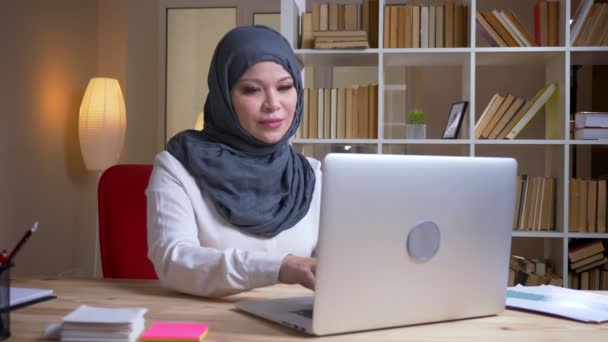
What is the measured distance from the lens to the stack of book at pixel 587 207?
3111mm

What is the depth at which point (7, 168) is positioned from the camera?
13.2 ft

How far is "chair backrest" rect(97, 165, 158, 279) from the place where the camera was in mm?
1902

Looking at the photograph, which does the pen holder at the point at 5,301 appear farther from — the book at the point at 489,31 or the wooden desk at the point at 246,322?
the book at the point at 489,31

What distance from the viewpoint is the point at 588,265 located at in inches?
123

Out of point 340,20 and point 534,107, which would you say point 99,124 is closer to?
point 340,20

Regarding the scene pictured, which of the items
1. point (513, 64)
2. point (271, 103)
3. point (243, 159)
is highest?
point (513, 64)

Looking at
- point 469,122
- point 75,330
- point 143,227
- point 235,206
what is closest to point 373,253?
point 75,330

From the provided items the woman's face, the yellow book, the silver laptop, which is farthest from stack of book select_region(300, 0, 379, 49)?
the silver laptop

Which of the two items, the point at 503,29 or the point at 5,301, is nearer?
Answer: the point at 5,301

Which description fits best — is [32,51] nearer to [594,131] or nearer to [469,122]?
[469,122]

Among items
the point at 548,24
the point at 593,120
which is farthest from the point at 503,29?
the point at 593,120

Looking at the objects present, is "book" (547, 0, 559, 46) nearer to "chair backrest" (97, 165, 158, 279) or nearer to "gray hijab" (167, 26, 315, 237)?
"gray hijab" (167, 26, 315, 237)

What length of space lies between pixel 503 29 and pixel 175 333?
105 inches

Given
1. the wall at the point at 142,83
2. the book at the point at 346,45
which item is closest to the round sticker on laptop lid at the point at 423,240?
the book at the point at 346,45
